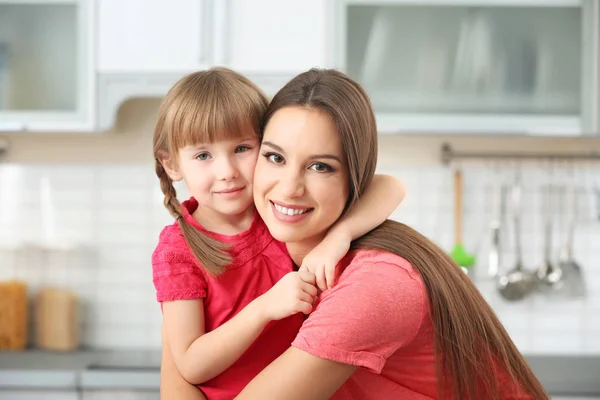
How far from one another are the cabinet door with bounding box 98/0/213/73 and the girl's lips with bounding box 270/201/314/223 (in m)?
1.51

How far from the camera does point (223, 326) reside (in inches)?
45.6

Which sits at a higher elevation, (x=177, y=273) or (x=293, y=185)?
(x=293, y=185)

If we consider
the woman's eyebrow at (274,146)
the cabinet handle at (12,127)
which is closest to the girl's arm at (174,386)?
the woman's eyebrow at (274,146)

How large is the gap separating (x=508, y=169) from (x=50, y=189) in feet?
5.40

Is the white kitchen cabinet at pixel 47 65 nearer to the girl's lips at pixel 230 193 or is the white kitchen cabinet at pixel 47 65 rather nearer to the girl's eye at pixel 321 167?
the girl's lips at pixel 230 193

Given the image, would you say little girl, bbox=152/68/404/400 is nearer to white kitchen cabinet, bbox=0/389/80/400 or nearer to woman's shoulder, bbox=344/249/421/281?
woman's shoulder, bbox=344/249/421/281

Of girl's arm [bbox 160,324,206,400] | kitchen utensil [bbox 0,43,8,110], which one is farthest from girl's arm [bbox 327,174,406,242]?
kitchen utensil [bbox 0,43,8,110]

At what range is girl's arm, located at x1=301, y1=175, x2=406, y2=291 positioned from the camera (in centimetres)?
114

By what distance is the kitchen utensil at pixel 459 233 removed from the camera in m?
2.87

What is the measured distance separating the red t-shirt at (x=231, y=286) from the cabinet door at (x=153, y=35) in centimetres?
139

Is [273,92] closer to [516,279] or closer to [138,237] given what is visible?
[138,237]

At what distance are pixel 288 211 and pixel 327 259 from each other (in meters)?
0.09

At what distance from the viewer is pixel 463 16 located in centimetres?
267

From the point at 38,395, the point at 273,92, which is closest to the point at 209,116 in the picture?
the point at 273,92
